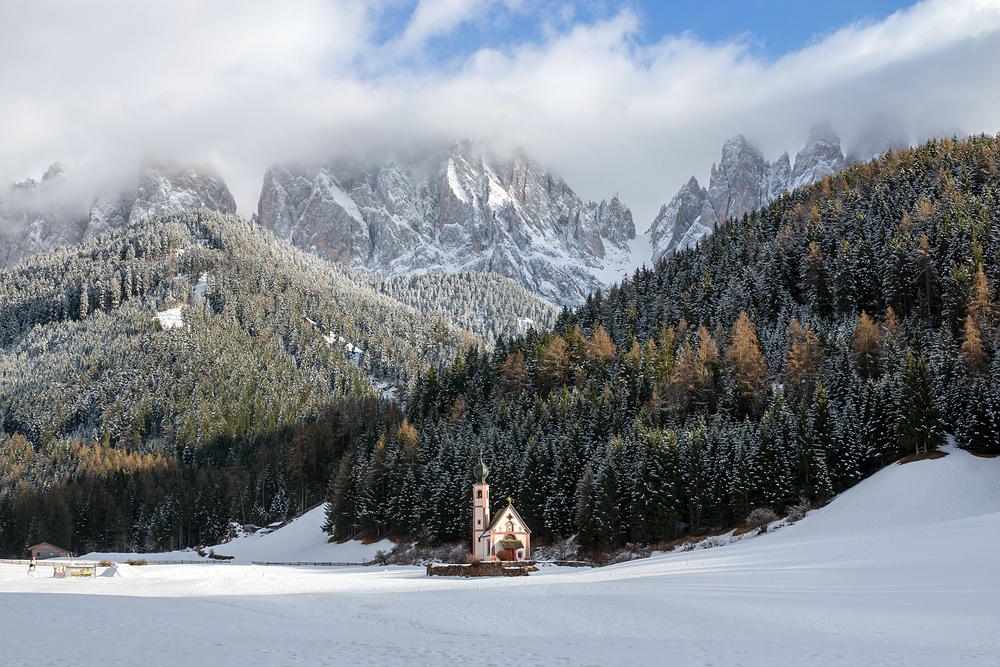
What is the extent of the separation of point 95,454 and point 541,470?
107041mm

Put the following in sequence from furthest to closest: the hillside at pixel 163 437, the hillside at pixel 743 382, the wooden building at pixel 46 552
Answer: the hillside at pixel 163 437
the wooden building at pixel 46 552
the hillside at pixel 743 382

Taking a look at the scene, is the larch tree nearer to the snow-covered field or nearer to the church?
the church

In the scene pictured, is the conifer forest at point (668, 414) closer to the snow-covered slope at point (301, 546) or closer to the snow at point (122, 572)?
the snow-covered slope at point (301, 546)

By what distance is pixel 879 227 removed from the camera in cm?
10188

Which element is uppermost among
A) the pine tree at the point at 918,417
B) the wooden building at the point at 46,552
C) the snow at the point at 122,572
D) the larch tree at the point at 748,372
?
the larch tree at the point at 748,372

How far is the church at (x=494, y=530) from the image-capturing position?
67.1 meters

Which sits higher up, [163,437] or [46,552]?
[163,437]

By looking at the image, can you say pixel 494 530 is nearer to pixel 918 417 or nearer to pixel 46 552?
pixel 918 417

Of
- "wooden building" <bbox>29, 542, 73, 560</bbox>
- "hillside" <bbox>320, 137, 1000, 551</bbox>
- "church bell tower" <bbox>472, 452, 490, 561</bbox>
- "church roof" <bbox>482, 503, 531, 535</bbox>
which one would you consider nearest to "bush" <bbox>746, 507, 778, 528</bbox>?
"hillside" <bbox>320, 137, 1000, 551</bbox>

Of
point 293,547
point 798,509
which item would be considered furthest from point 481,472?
point 293,547

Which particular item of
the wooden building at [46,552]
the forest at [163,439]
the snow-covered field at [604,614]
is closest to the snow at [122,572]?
the snow-covered field at [604,614]

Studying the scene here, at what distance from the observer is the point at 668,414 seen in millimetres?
82875

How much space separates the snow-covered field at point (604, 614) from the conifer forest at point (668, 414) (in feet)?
59.8

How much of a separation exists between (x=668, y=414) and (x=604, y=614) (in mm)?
59645
